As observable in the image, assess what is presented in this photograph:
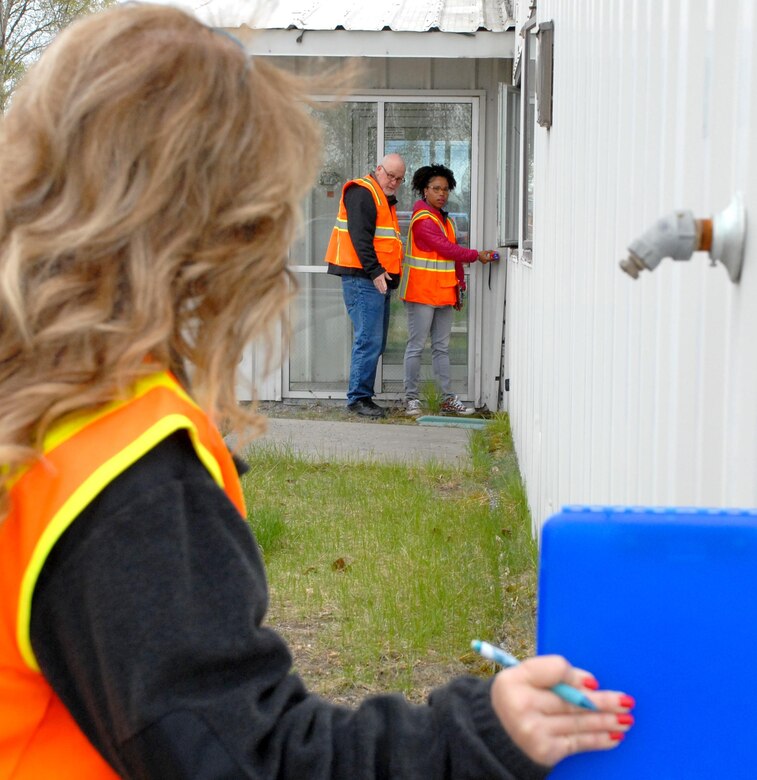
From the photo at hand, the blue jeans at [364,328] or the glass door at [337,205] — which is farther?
the glass door at [337,205]

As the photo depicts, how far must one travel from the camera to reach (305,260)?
10391 mm

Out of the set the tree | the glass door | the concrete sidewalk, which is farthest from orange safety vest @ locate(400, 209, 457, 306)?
the tree

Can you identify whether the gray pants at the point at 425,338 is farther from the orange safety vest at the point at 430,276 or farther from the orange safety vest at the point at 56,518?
the orange safety vest at the point at 56,518

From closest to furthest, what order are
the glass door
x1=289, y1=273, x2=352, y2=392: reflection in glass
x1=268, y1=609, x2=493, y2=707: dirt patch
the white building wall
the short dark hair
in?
the white building wall
x1=268, y1=609, x2=493, y2=707: dirt patch
the short dark hair
the glass door
x1=289, y1=273, x2=352, y2=392: reflection in glass

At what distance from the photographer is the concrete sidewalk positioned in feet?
25.8

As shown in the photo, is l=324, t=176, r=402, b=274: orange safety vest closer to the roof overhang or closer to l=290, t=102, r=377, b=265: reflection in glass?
l=290, t=102, r=377, b=265: reflection in glass

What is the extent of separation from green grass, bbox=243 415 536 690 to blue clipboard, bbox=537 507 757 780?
114 inches

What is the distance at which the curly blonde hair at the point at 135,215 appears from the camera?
120cm

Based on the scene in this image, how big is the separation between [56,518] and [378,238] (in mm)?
8421

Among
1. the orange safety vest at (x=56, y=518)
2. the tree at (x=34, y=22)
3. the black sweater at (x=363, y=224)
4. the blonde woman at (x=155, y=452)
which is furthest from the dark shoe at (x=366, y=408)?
the tree at (x=34, y=22)

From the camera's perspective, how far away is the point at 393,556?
5.35 meters

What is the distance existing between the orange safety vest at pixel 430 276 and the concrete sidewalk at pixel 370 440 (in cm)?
116

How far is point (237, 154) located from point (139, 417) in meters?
0.31

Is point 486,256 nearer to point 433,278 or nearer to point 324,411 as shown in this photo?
point 433,278
